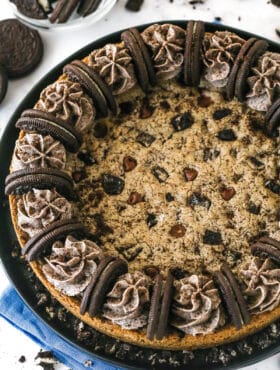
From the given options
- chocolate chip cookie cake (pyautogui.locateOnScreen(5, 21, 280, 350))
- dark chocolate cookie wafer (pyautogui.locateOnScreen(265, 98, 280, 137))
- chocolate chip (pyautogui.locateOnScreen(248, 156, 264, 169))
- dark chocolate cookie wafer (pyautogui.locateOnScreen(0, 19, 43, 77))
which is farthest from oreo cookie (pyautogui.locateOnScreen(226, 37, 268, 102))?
dark chocolate cookie wafer (pyautogui.locateOnScreen(0, 19, 43, 77))

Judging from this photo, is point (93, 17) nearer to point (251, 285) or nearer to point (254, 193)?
point (254, 193)

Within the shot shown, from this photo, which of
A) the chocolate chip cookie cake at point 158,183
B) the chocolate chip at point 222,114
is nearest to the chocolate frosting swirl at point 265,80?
the chocolate chip cookie cake at point 158,183

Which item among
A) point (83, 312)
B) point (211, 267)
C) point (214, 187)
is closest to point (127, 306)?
point (83, 312)

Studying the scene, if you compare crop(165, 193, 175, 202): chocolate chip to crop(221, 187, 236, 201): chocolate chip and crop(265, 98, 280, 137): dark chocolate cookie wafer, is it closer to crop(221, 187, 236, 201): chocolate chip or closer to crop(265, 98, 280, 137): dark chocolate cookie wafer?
crop(221, 187, 236, 201): chocolate chip

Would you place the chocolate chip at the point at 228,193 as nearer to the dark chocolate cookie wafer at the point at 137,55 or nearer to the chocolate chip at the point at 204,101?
the chocolate chip at the point at 204,101

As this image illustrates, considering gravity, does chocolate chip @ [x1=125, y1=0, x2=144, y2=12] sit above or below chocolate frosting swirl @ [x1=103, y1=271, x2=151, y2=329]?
above

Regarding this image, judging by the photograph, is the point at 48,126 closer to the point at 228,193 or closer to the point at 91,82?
the point at 91,82

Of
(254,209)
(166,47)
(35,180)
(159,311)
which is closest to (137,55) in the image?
(166,47)
